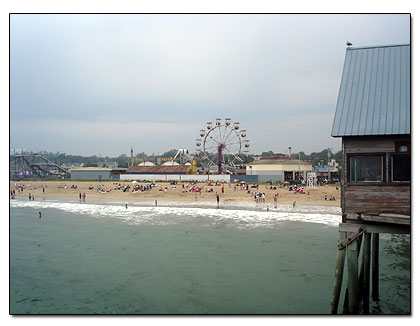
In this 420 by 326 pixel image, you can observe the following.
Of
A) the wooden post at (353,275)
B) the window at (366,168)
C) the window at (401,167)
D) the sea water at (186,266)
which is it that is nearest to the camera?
the window at (401,167)

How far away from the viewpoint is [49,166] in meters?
88.7

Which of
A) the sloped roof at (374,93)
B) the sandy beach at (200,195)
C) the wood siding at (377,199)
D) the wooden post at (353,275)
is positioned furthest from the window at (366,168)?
the sandy beach at (200,195)

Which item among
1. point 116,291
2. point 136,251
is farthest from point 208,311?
point 136,251

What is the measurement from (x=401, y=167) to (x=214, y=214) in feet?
80.0

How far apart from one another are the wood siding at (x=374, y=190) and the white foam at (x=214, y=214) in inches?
686

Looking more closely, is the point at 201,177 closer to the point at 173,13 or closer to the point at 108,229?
the point at 108,229

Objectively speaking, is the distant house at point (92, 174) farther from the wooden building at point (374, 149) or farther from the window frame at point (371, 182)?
the window frame at point (371, 182)

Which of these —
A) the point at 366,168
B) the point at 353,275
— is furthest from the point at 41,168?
the point at 366,168

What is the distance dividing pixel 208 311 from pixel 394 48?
378 inches

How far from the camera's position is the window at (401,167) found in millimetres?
7910

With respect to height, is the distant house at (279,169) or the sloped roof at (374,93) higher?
the sloped roof at (374,93)

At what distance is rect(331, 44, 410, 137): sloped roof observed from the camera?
7.93 meters

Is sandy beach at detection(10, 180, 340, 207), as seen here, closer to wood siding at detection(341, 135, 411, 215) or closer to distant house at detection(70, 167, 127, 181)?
distant house at detection(70, 167, 127, 181)

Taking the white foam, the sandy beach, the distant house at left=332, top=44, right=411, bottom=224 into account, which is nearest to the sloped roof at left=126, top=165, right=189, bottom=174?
the sandy beach
